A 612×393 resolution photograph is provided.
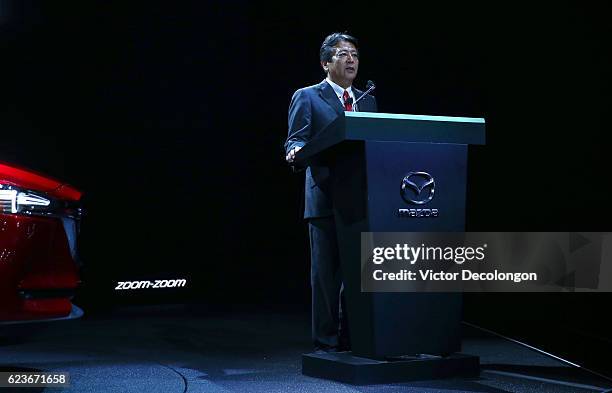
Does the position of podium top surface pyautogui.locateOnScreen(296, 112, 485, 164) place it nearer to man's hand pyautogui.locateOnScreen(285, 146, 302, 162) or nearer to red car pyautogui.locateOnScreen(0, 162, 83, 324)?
man's hand pyautogui.locateOnScreen(285, 146, 302, 162)

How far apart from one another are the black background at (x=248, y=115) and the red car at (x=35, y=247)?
2.54 metres

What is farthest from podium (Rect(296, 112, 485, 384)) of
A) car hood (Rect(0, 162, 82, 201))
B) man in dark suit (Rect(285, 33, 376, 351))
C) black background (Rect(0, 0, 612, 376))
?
black background (Rect(0, 0, 612, 376))

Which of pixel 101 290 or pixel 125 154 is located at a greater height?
pixel 125 154

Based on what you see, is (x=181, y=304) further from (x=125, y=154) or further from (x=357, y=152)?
(x=357, y=152)

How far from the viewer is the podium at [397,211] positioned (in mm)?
2322

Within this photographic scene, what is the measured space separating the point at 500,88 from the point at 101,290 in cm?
326

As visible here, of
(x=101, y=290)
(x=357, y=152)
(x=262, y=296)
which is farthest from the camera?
(x=262, y=296)

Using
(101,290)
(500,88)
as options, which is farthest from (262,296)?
(500,88)

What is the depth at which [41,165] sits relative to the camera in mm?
5008

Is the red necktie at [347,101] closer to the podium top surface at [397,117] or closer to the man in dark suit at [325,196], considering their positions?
the man in dark suit at [325,196]

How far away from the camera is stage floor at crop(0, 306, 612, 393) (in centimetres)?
243

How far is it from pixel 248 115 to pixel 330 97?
3219 mm
